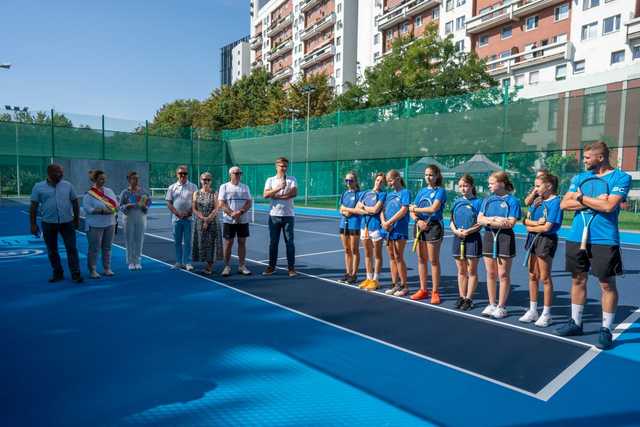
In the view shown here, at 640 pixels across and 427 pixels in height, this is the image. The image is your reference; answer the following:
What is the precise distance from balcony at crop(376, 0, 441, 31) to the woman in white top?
41.1 meters

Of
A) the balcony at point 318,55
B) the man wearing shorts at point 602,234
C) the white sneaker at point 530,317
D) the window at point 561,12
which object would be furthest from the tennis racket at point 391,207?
the balcony at point 318,55

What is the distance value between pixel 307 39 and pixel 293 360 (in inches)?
2466

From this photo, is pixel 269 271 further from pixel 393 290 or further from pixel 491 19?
pixel 491 19

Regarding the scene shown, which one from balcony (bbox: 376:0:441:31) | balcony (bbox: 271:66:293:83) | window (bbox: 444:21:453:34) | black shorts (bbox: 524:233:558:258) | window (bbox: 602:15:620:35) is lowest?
black shorts (bbox: 524:233:558:258)

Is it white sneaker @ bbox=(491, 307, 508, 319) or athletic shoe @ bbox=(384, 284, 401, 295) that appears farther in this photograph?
athletic shoe @ bbox=(384, 284, 401, 295)

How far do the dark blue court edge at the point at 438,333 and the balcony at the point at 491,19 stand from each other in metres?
35.9

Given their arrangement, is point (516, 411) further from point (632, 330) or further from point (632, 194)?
point (632, 194)

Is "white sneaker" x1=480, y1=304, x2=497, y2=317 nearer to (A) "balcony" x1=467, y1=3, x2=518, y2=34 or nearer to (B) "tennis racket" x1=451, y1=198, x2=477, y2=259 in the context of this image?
(B) "tennis racket" x1=451, y1=198, x2=477, y2=259

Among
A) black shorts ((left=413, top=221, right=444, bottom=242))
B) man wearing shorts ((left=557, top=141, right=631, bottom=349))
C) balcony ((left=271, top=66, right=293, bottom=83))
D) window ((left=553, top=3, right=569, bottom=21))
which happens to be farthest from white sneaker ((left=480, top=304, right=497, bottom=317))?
balcony ((left=271, top=66, right=293, bottom=83))

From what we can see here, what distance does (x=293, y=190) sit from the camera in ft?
24.5

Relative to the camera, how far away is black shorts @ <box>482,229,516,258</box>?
521 cm

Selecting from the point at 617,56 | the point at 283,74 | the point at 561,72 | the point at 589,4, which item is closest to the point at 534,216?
the point at 617,56

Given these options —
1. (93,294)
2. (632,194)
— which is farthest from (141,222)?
(632,194)

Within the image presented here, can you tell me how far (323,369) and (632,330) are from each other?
363 centimetres
